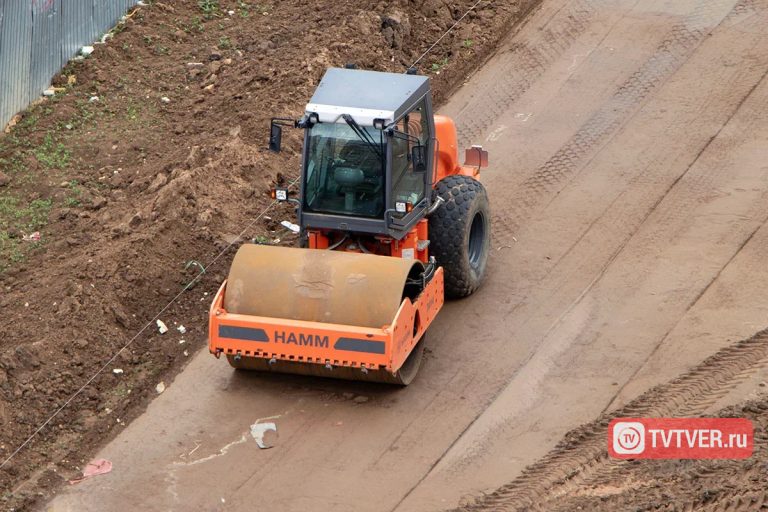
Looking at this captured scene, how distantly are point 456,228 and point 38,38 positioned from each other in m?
8.11

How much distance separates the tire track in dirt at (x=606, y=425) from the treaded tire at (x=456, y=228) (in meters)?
2.51

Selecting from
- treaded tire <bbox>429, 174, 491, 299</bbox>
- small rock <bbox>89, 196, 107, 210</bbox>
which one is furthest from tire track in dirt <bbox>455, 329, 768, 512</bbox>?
small rock <bbox>89, 196, 107, 210</bbox>

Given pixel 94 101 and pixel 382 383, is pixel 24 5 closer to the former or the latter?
pixel 94 101

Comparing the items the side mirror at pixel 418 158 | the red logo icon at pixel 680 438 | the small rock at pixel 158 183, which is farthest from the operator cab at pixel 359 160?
the small rock at pixel 158 183

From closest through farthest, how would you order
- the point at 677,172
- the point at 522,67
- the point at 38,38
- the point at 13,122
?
1. the point at 677,172
2. the point at 13,122
3. the point at 38,38
4. the point at 522,67

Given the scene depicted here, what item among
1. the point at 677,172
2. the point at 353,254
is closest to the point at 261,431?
the point at 353,254

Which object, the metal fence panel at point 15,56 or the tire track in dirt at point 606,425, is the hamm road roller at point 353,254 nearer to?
the tire track in dirt at point 606,425

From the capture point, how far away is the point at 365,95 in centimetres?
1319

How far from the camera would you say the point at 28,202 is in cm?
1670

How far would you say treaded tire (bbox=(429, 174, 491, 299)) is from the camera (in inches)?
551

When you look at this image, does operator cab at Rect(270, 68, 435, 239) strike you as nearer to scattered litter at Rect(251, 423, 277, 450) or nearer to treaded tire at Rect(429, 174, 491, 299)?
treaded tire at Rect(429, 174, 491, 299)

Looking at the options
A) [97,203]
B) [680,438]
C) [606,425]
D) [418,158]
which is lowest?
[97,203]

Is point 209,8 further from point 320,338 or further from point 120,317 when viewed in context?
point 320,338

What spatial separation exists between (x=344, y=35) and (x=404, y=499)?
31.5 ft
